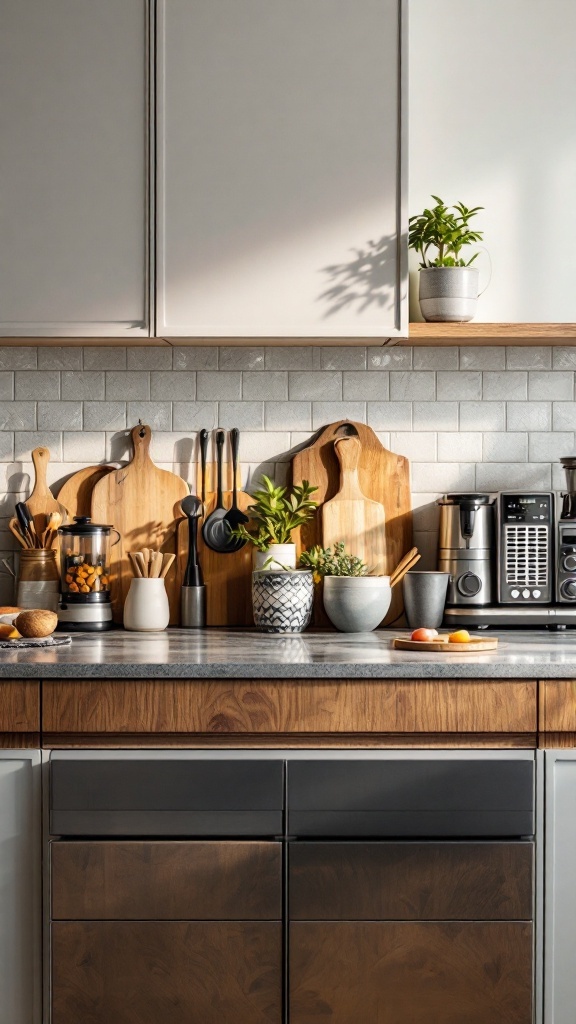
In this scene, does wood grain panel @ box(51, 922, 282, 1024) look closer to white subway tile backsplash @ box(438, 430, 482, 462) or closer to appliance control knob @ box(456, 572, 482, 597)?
appliance control knob @ box(456, 572, 482, 597)

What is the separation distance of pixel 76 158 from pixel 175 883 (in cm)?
176

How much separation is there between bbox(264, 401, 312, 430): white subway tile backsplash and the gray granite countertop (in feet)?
2.49

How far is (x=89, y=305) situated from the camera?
2467 mm

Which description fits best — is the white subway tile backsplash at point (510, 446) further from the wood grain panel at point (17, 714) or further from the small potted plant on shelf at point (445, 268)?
the wood grain panel at point (17, 714)

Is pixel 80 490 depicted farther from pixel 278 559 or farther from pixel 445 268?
pixel 445 268

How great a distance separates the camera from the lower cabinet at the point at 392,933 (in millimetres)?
2000

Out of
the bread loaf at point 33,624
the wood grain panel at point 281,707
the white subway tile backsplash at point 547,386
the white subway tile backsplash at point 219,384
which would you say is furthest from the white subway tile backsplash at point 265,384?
the wood grain panel at point 281,707

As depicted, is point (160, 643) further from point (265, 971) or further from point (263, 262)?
point (263, 262)

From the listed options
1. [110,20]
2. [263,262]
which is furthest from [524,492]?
[110,20]

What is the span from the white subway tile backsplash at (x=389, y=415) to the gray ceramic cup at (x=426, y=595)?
473 mm

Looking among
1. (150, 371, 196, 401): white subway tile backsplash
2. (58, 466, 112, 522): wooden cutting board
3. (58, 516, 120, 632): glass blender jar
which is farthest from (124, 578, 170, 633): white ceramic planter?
(150, 371, 196, 401): white subway tile backsplash

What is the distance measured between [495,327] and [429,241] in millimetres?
313

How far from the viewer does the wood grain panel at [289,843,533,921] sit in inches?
78.9

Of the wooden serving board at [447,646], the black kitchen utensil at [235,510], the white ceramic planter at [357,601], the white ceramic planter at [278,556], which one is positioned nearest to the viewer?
the wooden serving board at [447,646]
